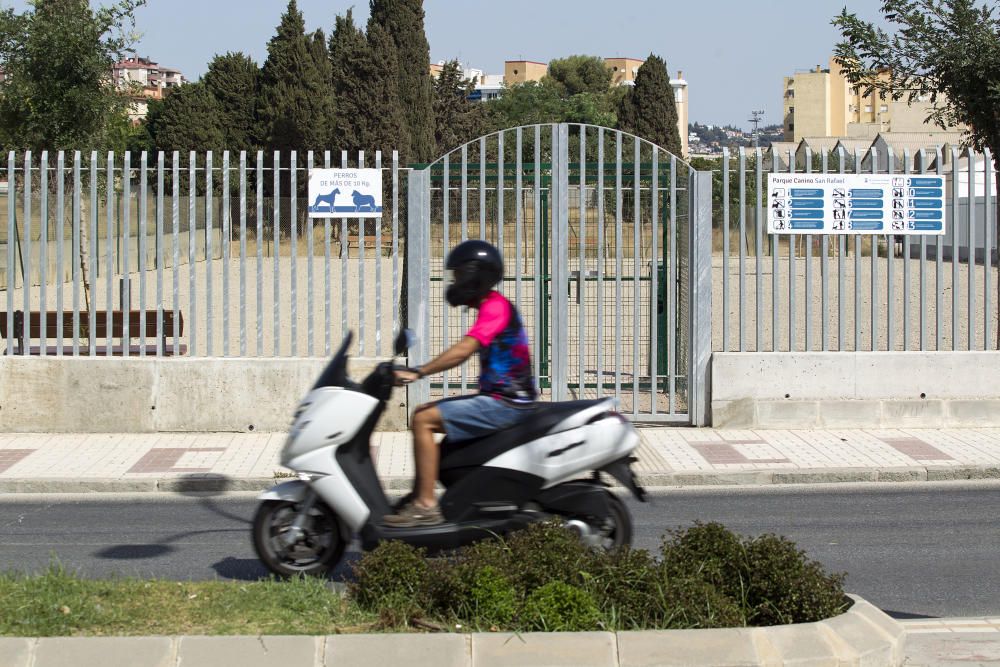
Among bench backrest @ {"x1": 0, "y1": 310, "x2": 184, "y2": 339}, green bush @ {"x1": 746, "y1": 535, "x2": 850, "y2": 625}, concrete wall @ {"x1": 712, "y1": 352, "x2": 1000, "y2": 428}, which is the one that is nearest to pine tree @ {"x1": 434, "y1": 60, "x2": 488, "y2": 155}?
bench backrest @ {"x1": 0, "y1": 310, "x2": 184, "y2": 339}

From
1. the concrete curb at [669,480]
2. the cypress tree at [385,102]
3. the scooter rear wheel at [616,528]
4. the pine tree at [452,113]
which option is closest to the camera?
the scooter rear wheel at [616,528]

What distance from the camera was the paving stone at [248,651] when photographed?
4.91 metres

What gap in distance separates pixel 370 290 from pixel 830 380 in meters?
13.8

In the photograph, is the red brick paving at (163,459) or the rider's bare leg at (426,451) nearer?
the rider's bare leg at (426,451)

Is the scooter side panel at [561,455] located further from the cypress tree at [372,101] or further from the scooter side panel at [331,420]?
the cypress tree at [372,101]

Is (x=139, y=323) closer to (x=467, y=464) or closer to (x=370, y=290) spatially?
(x=467, y=464)

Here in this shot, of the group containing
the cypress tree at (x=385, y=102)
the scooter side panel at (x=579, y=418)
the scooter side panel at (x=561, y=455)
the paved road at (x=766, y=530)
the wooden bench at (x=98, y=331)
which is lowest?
the paved road at (x=766, y=530)

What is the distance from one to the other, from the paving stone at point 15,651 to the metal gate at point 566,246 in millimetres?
6424

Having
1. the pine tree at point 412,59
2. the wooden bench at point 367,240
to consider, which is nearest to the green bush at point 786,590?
the wooden bench at point 367,240

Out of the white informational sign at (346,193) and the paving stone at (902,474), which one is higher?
the white informational sign at (346,193)

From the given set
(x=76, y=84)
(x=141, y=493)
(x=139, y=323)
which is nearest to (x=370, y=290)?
(x=76, y=84)

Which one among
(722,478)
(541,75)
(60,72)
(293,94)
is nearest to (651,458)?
(722,478)

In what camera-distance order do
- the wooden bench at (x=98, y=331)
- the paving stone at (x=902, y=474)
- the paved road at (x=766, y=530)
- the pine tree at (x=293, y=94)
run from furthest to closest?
the pine tree at (x=293, y=94) < the wooden bench at (x=98, y=331) < the paving stone at (x=902, y=474) < the paved road at (x=766, y=530)

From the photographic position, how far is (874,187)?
1180cm
